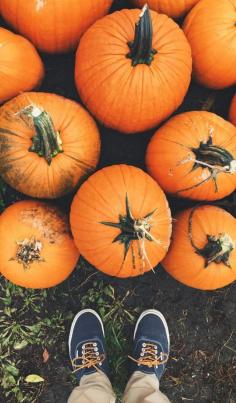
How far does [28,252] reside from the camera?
174cm

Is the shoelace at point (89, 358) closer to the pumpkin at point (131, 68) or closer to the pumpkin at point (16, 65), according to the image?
the pumpkin at point (131, 68)

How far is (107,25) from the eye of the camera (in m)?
1.70

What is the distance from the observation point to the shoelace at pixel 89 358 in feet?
7.42

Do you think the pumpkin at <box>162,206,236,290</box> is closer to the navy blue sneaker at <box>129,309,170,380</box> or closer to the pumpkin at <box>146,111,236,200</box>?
the pumpkin at <box>146,111,236,200</box>

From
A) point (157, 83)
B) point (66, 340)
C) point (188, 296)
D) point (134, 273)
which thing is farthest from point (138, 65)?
point (66, 340)

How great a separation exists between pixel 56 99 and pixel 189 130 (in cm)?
58

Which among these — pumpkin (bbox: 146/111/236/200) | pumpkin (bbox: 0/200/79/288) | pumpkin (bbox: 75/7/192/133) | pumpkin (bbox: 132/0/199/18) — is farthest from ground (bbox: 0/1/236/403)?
pumpkin (bbox: 132/0/199/18)

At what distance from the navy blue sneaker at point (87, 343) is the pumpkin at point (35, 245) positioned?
0.49 metres

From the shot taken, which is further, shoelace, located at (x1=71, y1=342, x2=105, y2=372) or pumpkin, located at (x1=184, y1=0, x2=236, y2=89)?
shoelace, located at (x1=71, y1=342, x2=105, y2=372)

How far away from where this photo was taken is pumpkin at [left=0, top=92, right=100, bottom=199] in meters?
1.68

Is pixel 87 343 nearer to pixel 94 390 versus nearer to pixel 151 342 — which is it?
pixel 94 390

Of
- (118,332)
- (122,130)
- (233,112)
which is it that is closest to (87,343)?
(118,332)

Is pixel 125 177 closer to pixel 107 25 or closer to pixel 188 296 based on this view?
pixel 107 25

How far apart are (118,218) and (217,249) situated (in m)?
0.41
